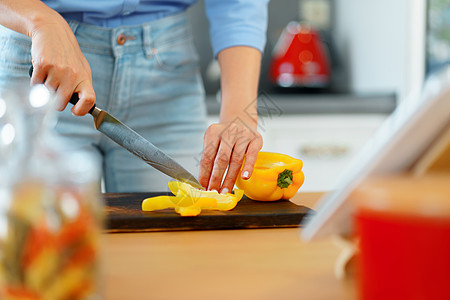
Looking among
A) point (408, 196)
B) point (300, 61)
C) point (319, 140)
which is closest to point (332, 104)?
point (319, 140)

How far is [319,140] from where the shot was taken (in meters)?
2.20

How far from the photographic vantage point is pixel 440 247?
0.34 meters

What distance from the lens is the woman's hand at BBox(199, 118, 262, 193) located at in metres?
1.08

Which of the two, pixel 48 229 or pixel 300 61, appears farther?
pixel 300 61

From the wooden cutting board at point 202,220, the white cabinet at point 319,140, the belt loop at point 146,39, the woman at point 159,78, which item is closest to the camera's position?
the wooden cutting board at point 202,220

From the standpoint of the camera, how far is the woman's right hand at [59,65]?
919 mm

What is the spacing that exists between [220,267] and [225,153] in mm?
532

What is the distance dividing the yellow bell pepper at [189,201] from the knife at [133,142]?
5 cm

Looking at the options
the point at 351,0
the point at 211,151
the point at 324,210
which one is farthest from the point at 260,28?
the point at 351,0

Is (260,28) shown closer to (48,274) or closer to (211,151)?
(211,151)

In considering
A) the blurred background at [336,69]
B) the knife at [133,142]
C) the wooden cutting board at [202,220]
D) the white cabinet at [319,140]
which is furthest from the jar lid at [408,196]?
the white cabinet at [319,140]

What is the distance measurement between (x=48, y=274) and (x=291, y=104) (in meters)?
1.93

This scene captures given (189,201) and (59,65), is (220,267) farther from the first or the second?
(59,65)

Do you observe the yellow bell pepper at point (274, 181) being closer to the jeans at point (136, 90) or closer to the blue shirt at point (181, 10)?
the jeans at point (136, 90)
